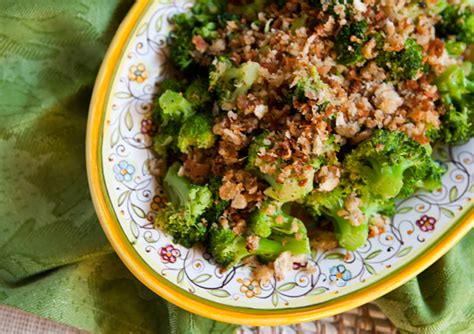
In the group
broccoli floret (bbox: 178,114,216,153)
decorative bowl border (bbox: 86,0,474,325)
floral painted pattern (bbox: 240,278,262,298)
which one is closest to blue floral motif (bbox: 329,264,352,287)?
decorative bowl border (bbox: 86,0,474,325)

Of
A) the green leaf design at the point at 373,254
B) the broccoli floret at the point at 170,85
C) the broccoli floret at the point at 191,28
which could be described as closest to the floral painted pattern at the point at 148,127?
the broccoli floret at the point at 170,85

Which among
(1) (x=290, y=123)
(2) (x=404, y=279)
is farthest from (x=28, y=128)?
(2) (x=404, y=279)

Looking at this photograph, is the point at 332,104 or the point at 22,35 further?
the point at 22,35

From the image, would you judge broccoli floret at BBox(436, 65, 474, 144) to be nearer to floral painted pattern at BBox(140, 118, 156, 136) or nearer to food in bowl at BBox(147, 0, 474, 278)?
food in bowl at BBox(147, 0, 474, 278)

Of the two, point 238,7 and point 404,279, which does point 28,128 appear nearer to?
point 238,7

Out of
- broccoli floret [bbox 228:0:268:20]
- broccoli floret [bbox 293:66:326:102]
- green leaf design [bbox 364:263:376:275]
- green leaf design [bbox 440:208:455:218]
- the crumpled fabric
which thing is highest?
broccoli floret [bbox 293:66:326:102]

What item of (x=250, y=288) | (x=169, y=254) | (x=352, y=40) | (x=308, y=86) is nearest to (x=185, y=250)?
(x=169, y=254)
